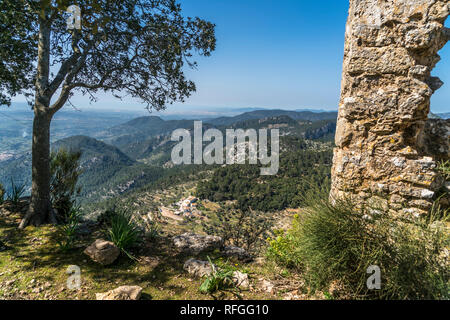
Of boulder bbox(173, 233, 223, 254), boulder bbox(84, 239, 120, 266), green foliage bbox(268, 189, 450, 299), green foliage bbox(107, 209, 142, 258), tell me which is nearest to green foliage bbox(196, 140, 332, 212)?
boulder bbox(173, 233, 223, 254)

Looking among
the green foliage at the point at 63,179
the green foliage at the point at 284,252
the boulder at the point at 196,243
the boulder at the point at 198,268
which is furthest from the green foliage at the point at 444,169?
the green foliage at the point at 63,179

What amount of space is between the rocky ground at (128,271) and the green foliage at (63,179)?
125 centimetres

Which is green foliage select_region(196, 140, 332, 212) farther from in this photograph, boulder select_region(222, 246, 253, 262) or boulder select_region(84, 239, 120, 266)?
boulder select_region(84, 239, 120, 266)

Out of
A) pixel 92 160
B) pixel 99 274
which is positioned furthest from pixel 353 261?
pixel 92 160

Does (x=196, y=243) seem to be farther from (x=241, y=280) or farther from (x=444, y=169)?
(x=444, y=169)

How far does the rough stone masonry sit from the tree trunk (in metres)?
5.87

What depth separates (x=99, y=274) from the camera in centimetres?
296

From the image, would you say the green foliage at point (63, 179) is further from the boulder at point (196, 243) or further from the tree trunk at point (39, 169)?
the boulder at point (196, 243)

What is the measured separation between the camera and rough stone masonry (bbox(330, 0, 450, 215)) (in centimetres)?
261

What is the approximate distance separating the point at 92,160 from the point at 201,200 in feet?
356

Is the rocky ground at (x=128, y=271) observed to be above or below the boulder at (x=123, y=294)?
below

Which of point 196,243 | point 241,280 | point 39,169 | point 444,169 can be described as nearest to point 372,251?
point 241,280

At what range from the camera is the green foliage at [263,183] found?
4531 cm

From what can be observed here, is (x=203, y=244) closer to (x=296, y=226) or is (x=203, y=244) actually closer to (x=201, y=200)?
Result: (x=296, y=226)
